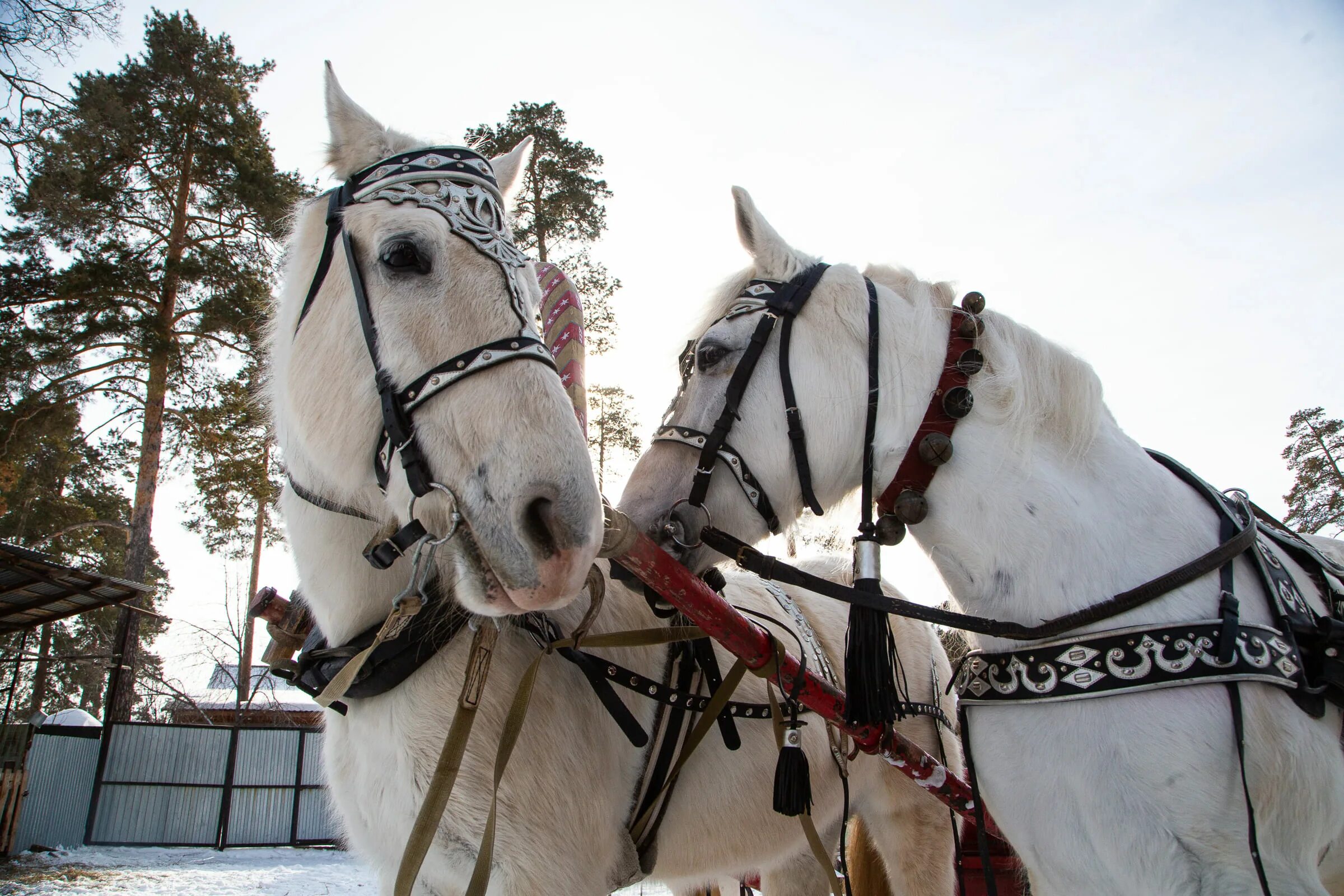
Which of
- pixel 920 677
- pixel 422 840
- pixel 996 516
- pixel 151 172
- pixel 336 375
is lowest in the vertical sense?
pixel 422 840

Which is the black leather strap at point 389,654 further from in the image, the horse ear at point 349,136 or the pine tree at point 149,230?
the pine tree at point 149,230

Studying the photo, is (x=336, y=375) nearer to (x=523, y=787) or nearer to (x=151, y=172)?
(x=523, y=787)

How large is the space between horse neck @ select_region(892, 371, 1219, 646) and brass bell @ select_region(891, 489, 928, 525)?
0.05 meters

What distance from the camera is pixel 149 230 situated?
12.8 meters

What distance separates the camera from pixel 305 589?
192 centimetres

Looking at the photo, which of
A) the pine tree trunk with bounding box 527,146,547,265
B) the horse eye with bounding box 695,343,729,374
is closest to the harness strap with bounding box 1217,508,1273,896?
the horse eye with bounding box 695,343,729,374

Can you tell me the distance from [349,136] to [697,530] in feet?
4.58

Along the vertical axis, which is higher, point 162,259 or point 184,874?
point 162,259

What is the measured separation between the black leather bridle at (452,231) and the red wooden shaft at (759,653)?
1.57ft

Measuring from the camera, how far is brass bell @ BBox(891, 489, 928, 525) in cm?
174

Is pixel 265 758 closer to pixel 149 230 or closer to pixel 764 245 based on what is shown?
pixel 149 230

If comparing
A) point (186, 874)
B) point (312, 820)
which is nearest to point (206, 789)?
point (312, 820)

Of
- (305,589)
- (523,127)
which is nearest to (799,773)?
(305,589)

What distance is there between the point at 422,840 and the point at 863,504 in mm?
1221
